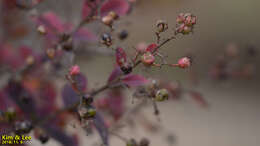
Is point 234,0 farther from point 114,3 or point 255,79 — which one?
point 114,3

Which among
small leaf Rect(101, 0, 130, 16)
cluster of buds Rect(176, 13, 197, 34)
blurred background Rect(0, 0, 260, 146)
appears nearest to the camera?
cluster of buds Rect(176, 13, 197, 34)

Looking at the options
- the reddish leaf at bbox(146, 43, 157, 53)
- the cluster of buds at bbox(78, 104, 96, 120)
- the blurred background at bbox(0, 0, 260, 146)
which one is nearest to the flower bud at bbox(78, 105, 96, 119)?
the cluster of buds at bbox(78, 104, 96, 120)

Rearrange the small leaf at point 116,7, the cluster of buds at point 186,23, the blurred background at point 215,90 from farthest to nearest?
the blurred background at point 215,90 → the small leaf at point 116,7 → the cluster of buds at point 186,23

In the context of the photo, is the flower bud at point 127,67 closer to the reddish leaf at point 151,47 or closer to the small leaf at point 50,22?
the reddish leaf at point 151,47

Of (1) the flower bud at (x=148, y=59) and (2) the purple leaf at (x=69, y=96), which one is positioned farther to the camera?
(2) the purple leaf at (x=69, y=96)

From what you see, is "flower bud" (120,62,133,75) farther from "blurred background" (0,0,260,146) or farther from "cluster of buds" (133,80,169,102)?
"blurred background" (0,0,260,146)

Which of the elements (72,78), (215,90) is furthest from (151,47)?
(215,90)

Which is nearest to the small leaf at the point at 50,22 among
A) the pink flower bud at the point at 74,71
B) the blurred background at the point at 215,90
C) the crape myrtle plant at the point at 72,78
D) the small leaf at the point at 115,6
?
the crape myrtle plant at the point at 72,78

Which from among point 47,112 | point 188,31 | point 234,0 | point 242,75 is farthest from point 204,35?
point 188,31
